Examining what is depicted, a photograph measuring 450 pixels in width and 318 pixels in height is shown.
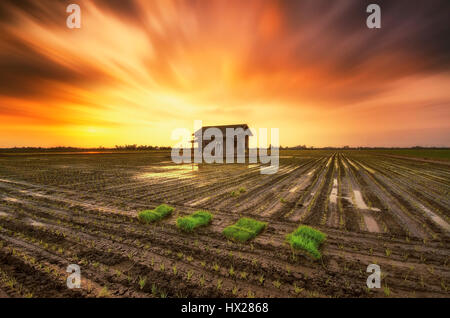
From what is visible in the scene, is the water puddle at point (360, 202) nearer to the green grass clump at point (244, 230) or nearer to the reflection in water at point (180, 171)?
the green grass clump at point (244, 230)

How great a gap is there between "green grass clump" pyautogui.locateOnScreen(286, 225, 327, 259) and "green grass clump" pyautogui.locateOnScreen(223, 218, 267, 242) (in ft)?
2.82

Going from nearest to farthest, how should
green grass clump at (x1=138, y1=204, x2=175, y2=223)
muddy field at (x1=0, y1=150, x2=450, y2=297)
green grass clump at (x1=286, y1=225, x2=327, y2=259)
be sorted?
muddy field at (x1=0, y1=150, x2=450, y2=297)
green grass clump at (x1=286, y1=225, x2=327, y2=259)
green grass clump at (x1=138, y1=204, x2=175, y2=223)

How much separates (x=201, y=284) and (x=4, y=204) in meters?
10.2

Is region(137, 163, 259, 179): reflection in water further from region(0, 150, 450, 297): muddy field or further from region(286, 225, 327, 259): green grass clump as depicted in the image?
region(286, 225, 327, 259): green grass clump

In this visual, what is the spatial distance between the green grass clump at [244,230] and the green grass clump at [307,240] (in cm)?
86

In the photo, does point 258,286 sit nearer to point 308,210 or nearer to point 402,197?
point 308,210

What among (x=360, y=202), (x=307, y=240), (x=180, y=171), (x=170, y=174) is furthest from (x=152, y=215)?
(x=180, y=171)

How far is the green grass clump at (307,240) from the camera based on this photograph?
3.85 metres

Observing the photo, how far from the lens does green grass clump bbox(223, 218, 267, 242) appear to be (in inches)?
180

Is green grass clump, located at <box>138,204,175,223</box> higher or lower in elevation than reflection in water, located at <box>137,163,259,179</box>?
lower

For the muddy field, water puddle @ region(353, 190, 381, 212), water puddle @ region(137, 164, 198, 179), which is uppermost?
water puddle @ region(137, 164, 198, 179)

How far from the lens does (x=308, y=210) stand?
6688mm

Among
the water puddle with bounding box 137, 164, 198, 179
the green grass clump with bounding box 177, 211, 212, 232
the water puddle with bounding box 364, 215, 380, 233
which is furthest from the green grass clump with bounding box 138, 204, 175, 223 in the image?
the water puddle with bounding box 137, 164, 198, 179

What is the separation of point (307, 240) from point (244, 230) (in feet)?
Result: 5.36
